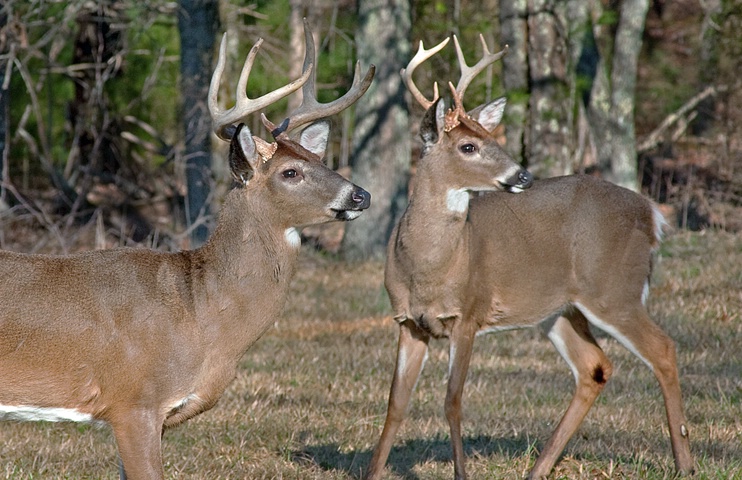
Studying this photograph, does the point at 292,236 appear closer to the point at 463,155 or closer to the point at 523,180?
the point at 463,155

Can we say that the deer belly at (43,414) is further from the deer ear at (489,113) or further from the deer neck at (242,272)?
the deer ear at (489,113)

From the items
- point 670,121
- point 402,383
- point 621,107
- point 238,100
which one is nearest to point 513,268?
point 402,383

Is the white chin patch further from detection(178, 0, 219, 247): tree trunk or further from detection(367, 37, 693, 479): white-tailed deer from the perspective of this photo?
detection(178, 0, 219, 247): tree trunk

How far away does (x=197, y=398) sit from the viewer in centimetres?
459

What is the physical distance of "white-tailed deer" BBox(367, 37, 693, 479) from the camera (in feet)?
19.1

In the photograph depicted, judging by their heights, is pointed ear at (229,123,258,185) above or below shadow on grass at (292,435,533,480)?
above

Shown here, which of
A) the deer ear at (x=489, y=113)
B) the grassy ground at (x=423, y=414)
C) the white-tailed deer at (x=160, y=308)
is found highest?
the deer ear at (x=489, y=113)

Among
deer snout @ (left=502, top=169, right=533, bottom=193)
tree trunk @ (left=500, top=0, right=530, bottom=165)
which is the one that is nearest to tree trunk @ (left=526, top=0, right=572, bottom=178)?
tree trunk @ (left=500, top=0, right=530, bottom=165)

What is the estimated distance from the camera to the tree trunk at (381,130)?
13.2 meters

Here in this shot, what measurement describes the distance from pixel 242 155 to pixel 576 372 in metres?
2.45

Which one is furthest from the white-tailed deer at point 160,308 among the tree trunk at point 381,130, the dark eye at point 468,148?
the tree trunk at point 381,130

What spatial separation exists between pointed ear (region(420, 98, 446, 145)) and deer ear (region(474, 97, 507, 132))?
68cm

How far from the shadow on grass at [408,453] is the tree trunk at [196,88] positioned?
672cm

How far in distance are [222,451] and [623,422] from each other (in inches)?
90.0
